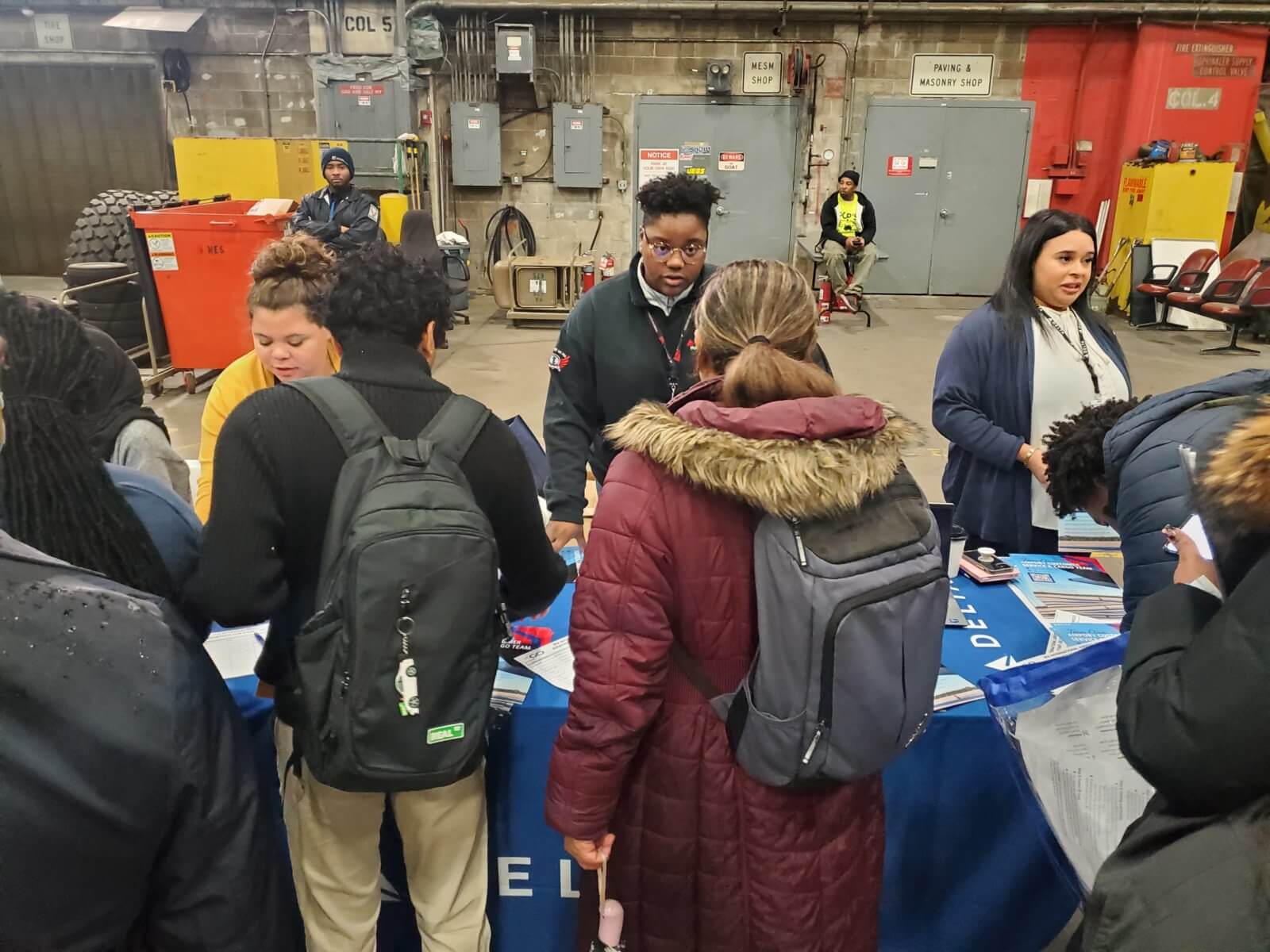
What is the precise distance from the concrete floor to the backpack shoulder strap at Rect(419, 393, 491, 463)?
3.55 m

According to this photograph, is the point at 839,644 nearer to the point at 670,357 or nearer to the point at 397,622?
the point at 397,622

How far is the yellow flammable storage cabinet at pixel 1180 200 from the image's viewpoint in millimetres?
8672

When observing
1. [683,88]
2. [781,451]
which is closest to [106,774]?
[781,451]

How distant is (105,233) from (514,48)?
4110mm

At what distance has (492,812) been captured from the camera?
1727 millimetres

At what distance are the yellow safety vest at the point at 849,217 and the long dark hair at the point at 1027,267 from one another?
6.59m

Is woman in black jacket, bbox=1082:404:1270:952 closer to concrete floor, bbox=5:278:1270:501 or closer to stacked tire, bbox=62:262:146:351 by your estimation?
concrete floor, bbox=5:278:1270:501

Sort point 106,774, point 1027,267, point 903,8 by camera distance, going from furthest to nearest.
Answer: point 903,8
point 1027,267
point 106,774

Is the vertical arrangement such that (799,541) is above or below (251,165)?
below

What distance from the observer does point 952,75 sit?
9273mm

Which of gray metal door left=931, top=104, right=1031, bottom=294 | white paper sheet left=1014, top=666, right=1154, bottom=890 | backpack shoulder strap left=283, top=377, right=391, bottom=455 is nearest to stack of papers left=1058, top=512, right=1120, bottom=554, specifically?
white paper sheet left=1014, top=666, right=1154, bottom=890

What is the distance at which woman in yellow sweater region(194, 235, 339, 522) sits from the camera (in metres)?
2.08

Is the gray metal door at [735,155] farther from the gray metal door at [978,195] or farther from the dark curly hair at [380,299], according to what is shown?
the dark curly hair at [380,299]

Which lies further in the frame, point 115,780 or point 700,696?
point 700,696
